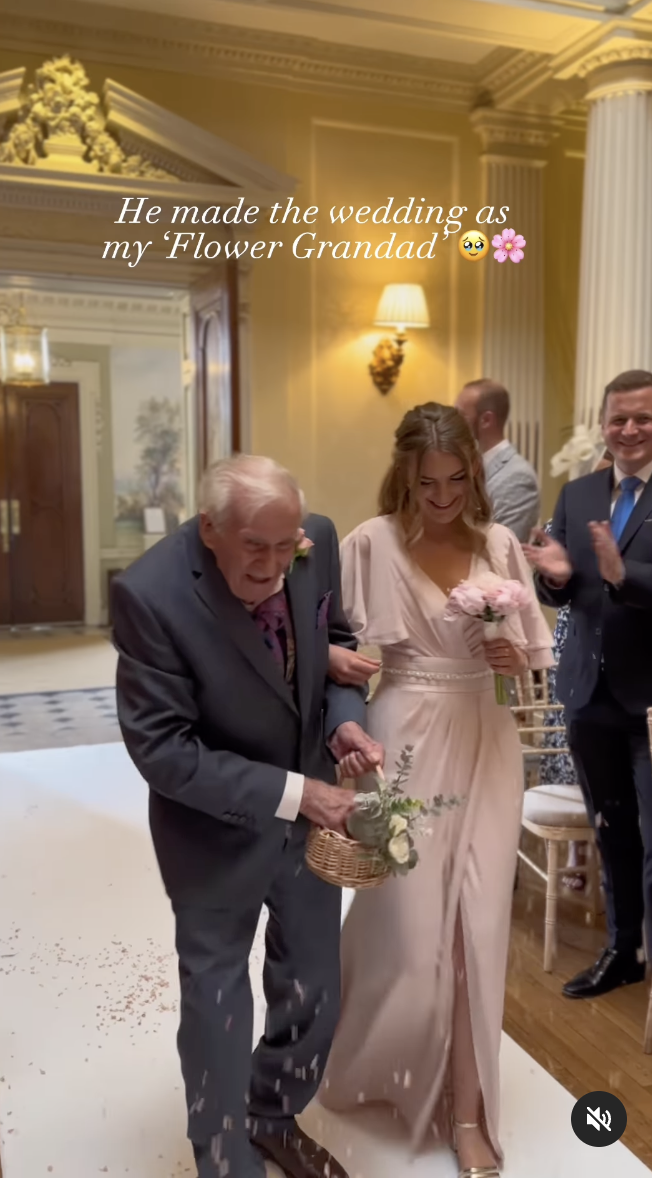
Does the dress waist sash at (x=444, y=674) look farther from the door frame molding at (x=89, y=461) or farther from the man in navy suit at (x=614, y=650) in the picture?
the door frame molding at (x=89, y=461)

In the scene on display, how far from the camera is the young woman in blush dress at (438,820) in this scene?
86.5 inches

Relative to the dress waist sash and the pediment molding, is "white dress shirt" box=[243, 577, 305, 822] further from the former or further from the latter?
the pediment molding

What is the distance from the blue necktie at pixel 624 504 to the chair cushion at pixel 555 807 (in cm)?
94

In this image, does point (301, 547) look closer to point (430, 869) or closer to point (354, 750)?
point (354, 750)

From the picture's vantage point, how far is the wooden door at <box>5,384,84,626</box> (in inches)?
445

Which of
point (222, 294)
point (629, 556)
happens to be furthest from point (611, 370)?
point (629, 556)

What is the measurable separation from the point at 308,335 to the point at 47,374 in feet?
16.7

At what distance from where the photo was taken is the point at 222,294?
6.04 metres

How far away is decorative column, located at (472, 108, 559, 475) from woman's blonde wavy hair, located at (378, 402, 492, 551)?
4623 mm

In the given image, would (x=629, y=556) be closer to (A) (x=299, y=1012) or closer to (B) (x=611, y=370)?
(A) (x=299, y=1012)

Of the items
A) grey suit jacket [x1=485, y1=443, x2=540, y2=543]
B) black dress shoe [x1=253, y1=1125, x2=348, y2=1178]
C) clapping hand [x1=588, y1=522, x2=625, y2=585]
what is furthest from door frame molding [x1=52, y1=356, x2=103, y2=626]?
→ black dress shoe [x1=253, y1=1125, x2=348, y2=1178]

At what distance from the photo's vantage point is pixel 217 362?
6.28m

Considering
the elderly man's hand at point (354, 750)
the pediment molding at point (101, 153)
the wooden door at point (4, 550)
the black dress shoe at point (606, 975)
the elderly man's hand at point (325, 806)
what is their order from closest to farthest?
1. the elderly man's hand at point (325, 806)
2. the elderly man's hand at point (354, 750)
3. the black dress shoe at point (606, 975)
4. the pediment molding at point (101, 153)
5. the wooden door at point (4, 550)

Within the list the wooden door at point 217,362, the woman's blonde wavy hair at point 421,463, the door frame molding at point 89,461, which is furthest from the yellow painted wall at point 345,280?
the door frame molding at point 89,461
